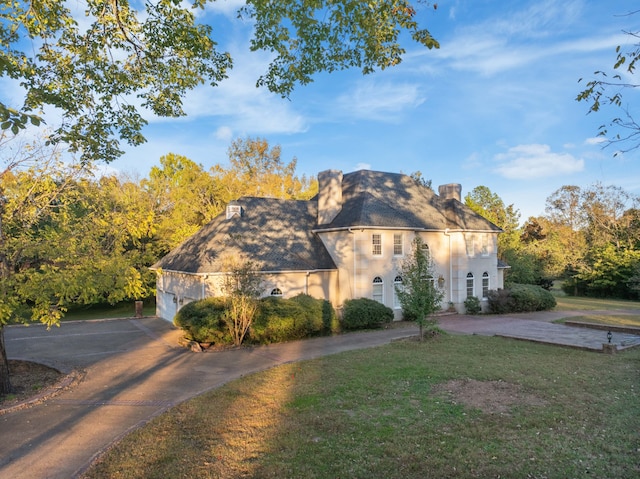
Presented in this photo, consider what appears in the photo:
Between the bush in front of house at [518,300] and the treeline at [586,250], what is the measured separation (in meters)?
10.8

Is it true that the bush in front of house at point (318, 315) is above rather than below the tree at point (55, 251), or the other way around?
below

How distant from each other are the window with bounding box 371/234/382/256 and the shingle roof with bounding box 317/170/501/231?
2.57 feet

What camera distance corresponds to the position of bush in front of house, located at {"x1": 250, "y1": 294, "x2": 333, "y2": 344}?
17109 mm

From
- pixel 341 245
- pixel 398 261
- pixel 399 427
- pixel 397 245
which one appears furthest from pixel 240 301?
pixel 397 245

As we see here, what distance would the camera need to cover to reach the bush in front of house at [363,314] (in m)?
20.4

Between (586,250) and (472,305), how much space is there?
23924 millimetres

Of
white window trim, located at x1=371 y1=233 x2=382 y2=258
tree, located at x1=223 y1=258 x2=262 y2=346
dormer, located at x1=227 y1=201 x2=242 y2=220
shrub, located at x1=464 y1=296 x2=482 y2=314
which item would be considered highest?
dormer, located at x1=227 y1=201 x2=242 y2=220

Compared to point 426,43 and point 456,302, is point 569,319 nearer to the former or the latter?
point 456,302

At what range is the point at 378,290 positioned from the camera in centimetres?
2367

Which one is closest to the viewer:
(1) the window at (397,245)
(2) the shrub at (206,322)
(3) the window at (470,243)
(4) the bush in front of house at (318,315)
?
(2) the shrub at (206,322)

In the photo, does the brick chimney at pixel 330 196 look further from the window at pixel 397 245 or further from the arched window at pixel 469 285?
the arched window at pixel 469 285

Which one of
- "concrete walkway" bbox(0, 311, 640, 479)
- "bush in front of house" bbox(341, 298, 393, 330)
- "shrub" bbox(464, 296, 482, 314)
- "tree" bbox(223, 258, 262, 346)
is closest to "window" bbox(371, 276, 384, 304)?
"bush in front of house" bbox(341, 298, 393, 330)

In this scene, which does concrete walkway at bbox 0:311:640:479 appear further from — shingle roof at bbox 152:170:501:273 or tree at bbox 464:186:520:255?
tree at bbox 464:186:520:255

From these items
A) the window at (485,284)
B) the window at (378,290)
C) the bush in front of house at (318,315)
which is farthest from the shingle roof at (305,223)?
the window at (485,284)
